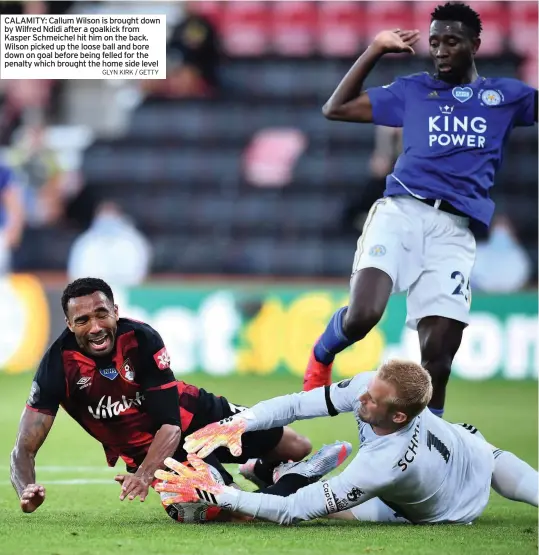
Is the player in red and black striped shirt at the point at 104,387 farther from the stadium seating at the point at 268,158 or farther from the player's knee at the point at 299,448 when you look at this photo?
the stadium seating at the point at 268,158

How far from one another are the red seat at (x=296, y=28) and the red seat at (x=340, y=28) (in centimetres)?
11

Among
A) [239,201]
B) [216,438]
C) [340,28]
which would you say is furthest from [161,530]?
[340,28]

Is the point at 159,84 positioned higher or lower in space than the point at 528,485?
higher

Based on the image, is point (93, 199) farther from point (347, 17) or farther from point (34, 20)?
point (34, 20)

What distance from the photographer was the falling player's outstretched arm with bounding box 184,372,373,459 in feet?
15.7

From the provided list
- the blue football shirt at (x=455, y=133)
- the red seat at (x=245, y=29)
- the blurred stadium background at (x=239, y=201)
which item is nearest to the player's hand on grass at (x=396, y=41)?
the blue football shirt at (x=455, y=133)

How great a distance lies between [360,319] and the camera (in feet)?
18.3

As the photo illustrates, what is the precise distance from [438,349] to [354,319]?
465 mm

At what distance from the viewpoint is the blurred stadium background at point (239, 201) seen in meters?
12.0

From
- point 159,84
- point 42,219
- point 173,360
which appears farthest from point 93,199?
point 173,360

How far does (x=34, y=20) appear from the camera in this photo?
5730 mm

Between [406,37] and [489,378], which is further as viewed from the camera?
[489,378]

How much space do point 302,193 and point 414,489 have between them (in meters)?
9.94

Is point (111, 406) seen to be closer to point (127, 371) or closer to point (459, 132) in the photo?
point (127, 371)
